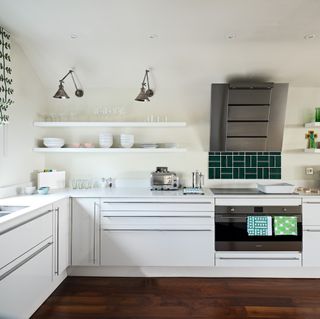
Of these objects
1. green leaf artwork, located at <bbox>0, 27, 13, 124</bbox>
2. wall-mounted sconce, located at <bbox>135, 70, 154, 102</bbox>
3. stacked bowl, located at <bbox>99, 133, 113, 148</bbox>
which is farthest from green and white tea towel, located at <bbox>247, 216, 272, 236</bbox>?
green leaf artwork, located at <bbox>0, 27, 13, 124</bbox>

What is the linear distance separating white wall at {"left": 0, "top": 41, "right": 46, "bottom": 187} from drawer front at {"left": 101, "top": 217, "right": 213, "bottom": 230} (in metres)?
1.06

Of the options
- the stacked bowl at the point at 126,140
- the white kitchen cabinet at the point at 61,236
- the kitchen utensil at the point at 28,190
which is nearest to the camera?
the white kitchen cabinet at the point at 61,236

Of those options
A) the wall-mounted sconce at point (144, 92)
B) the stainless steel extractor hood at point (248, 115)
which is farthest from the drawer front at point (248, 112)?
the wall-mounted sconce at point (144, 92)

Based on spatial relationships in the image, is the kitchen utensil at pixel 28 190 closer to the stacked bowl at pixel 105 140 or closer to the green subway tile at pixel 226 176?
the stacked bowl at pixel 105 140

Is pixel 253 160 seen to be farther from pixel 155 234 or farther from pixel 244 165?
pixel 155 234

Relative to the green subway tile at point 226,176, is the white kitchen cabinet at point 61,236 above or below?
below

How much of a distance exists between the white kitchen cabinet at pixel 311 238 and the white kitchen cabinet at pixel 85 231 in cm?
213

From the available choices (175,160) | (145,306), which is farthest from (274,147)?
(145,306)

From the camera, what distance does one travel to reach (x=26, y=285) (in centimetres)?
214

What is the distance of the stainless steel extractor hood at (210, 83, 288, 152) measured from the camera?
10.8 ft

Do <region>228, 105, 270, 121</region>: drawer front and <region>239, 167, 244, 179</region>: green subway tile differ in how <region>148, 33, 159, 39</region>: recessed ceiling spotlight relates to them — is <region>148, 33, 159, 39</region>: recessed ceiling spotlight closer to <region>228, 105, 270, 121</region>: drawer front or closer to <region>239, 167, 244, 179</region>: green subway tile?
<region>228, 105, 270, 121</region>: drawer front

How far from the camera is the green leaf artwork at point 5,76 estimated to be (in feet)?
9.03

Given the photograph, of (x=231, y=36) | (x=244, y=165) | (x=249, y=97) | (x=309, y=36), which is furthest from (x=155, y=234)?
(x=309, y=36)

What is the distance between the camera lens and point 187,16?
2463 millimetres
